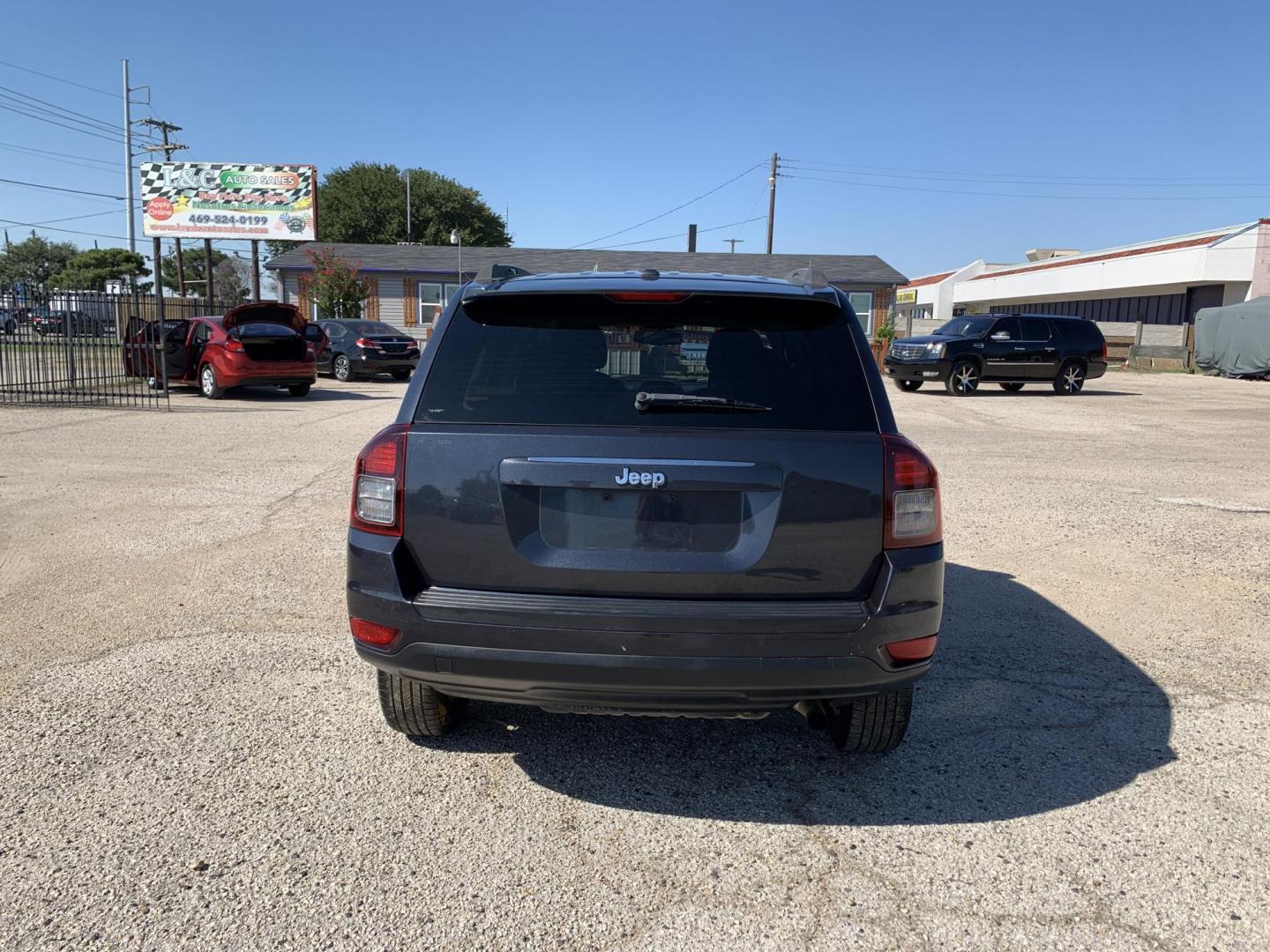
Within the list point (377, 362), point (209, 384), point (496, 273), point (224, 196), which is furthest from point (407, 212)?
point (496, 273)

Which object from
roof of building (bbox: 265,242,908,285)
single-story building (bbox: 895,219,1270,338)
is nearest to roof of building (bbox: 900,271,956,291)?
single-story building (bbox: 895,219,1270,338)

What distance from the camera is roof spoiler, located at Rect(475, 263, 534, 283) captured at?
334 cm

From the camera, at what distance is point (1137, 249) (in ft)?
154

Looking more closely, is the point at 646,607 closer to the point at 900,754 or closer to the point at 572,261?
the point at 900,754

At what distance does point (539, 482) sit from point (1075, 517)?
637 cm

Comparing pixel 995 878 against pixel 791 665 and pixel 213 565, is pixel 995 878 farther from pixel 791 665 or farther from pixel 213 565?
pixel 213 565

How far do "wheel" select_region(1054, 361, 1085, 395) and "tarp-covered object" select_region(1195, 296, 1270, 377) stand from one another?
11700 millimetres

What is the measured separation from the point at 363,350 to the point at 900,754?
2062 centimetres

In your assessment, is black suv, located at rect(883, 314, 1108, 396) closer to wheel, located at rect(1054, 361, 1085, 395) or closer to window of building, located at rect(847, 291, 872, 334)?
wheel, located at rect(1054, 361, 1085, 395)

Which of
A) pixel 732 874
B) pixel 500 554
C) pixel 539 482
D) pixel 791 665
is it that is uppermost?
pixel 539 482

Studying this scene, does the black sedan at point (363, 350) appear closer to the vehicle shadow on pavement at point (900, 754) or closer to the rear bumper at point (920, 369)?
the rear bumper at point (920, 369)

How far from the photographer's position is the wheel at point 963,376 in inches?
853

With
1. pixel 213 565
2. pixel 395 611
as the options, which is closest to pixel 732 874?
pixel 395 611

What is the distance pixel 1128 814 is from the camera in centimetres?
306
